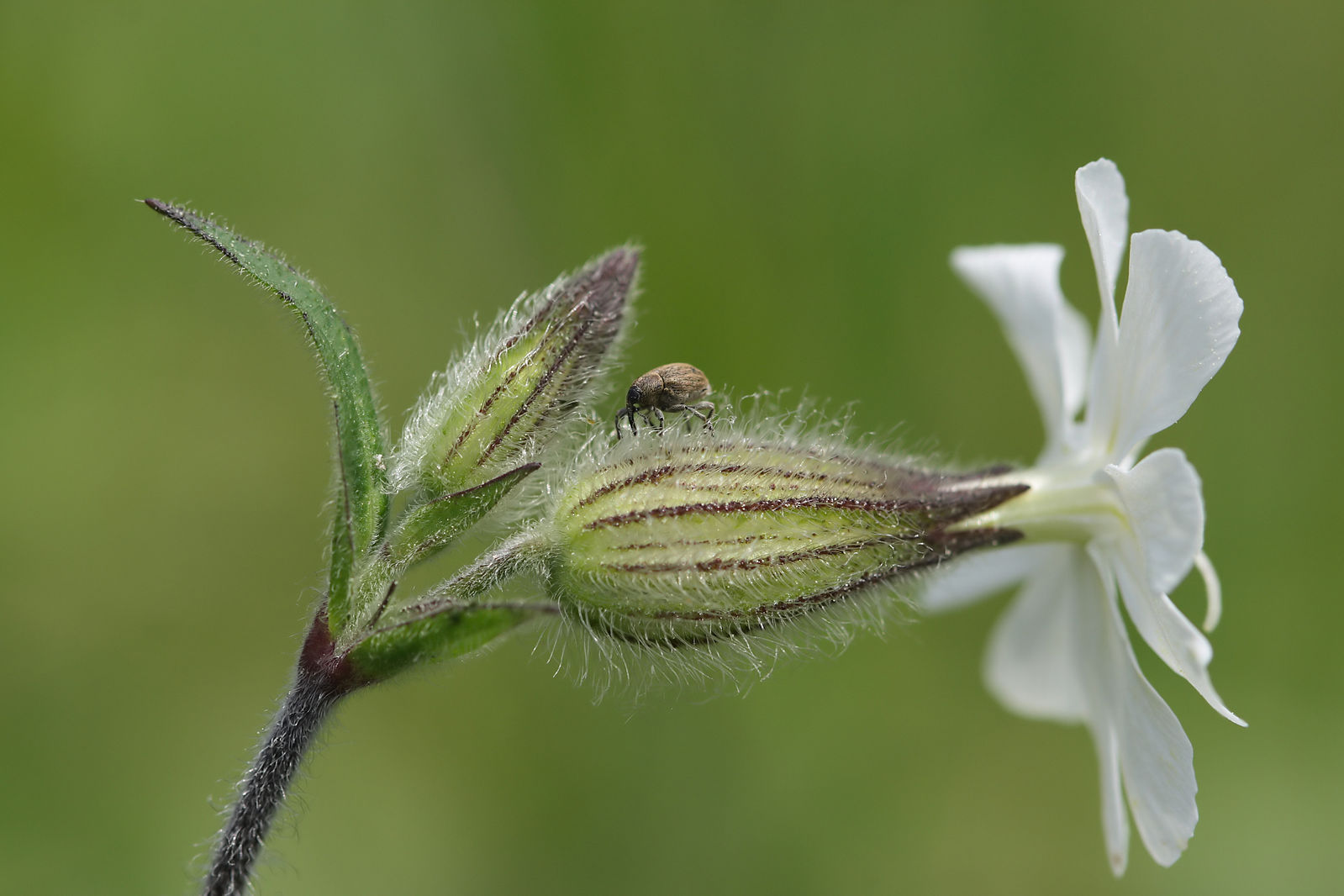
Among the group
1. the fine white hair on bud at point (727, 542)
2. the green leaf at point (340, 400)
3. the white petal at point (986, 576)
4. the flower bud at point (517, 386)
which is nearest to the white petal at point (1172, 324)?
the fine white hair on bud at point (727, 542)

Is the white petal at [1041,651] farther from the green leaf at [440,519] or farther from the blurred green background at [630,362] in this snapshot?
the green leaf at [440,519]

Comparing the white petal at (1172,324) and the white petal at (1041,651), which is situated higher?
the white petal at (1172,324)

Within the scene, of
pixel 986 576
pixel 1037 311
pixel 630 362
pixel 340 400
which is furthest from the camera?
pixel 630 362

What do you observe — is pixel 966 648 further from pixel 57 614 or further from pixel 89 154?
pixel 89 154

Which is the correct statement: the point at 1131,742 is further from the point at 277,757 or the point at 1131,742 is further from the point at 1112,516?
the point at 277,757

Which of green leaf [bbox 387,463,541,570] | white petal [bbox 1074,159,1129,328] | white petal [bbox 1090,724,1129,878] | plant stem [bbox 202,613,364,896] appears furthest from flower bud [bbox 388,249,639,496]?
white petal [bbox 1090,724,1129,878]

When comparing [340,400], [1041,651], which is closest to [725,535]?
[340,400]

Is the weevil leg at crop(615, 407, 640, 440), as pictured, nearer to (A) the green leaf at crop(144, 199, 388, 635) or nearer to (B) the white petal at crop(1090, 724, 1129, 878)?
(A) the green leaf at crop(144, 199, 388, 635)
